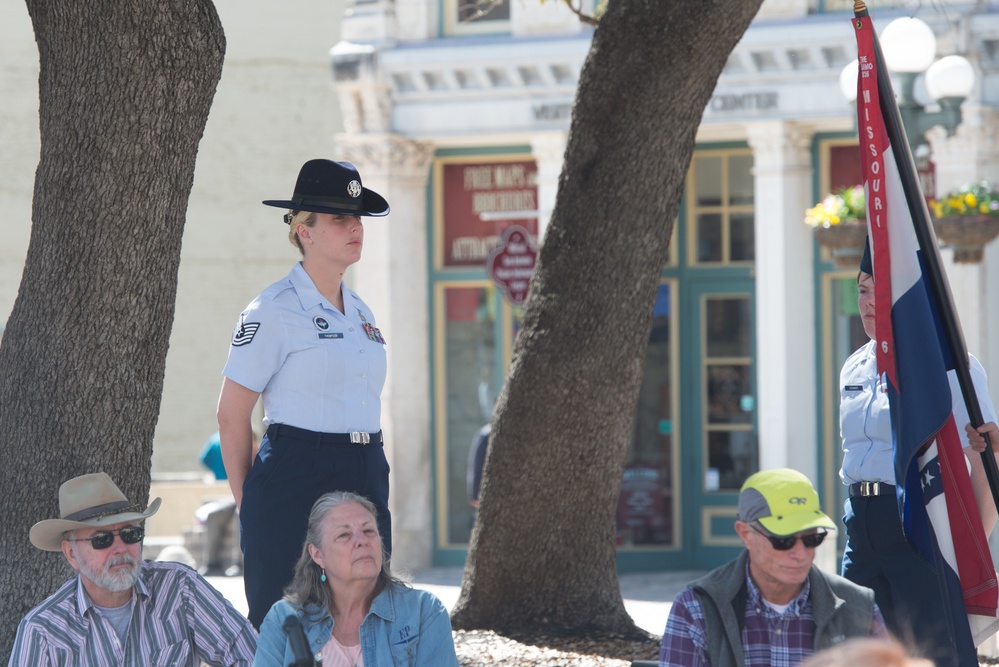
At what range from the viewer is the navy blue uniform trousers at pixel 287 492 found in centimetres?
504

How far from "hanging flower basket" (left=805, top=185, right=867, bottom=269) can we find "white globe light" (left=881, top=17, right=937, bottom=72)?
3.64ft

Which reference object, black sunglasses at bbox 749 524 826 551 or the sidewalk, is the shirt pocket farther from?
the sidewalk

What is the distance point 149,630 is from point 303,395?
32.7 inches

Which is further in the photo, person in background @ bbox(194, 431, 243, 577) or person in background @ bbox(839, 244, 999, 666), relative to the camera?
person in background @ bbox(194, 431, 243, 577)

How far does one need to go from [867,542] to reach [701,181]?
9174 millimetres

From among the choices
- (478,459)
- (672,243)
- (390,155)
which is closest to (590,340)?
(478,459)

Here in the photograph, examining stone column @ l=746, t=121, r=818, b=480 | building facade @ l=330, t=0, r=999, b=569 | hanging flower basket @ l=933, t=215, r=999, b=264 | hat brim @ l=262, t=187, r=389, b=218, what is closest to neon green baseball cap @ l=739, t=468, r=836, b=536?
hat brim @ l=262, t=187, r=389, b=218

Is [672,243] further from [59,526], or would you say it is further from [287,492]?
[59,526]

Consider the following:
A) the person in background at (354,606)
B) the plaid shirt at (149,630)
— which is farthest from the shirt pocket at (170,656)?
the person in background at (354,606)

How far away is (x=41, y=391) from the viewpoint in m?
5.44

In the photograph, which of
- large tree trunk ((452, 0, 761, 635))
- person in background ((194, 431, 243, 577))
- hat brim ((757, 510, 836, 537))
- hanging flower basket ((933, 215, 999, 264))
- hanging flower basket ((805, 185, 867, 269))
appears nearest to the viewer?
Answer: hat brim ((757, 510, 836, 537))

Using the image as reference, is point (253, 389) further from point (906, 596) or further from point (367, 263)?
point (367, 263)

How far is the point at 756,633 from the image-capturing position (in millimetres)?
Result: 4410

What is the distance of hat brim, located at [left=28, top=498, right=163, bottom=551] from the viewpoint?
4812 millimetres
